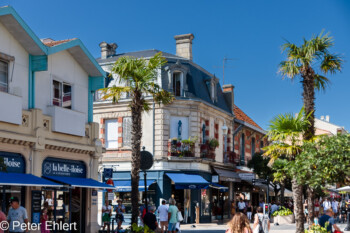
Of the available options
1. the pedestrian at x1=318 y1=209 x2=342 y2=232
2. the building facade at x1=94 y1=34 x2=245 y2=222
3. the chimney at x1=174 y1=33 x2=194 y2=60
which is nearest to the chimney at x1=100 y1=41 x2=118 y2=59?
the building facade at x1=94 y1=34 x2=245 y2=222

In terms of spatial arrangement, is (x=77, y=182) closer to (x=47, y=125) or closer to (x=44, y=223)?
(x=44, y=223)

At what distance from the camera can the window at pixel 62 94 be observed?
1989cm

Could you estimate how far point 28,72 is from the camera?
18422mm

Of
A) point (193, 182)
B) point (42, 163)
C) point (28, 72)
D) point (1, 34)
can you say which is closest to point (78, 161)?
point (42, 163)

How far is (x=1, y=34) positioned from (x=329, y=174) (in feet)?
35.9

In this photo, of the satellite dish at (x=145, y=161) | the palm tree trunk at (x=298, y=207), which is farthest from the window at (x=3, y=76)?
the palm tree trunk at (x=298, y=207)

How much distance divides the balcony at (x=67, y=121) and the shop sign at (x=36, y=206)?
7.75ft

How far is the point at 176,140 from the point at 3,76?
55.4 feet

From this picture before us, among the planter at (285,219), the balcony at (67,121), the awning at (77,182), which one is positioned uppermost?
the balcony at (67,121)

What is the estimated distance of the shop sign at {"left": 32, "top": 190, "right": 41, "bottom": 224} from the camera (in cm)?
1789

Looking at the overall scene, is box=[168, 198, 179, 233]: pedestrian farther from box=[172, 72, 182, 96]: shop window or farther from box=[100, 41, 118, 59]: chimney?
box=[100, 41, 118, 59]: chimney

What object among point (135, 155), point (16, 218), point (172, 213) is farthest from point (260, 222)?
point (16, 218)

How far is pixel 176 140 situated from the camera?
109ft

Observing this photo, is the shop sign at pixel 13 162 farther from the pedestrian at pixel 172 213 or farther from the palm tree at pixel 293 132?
the palm tree at pixel 293 132
